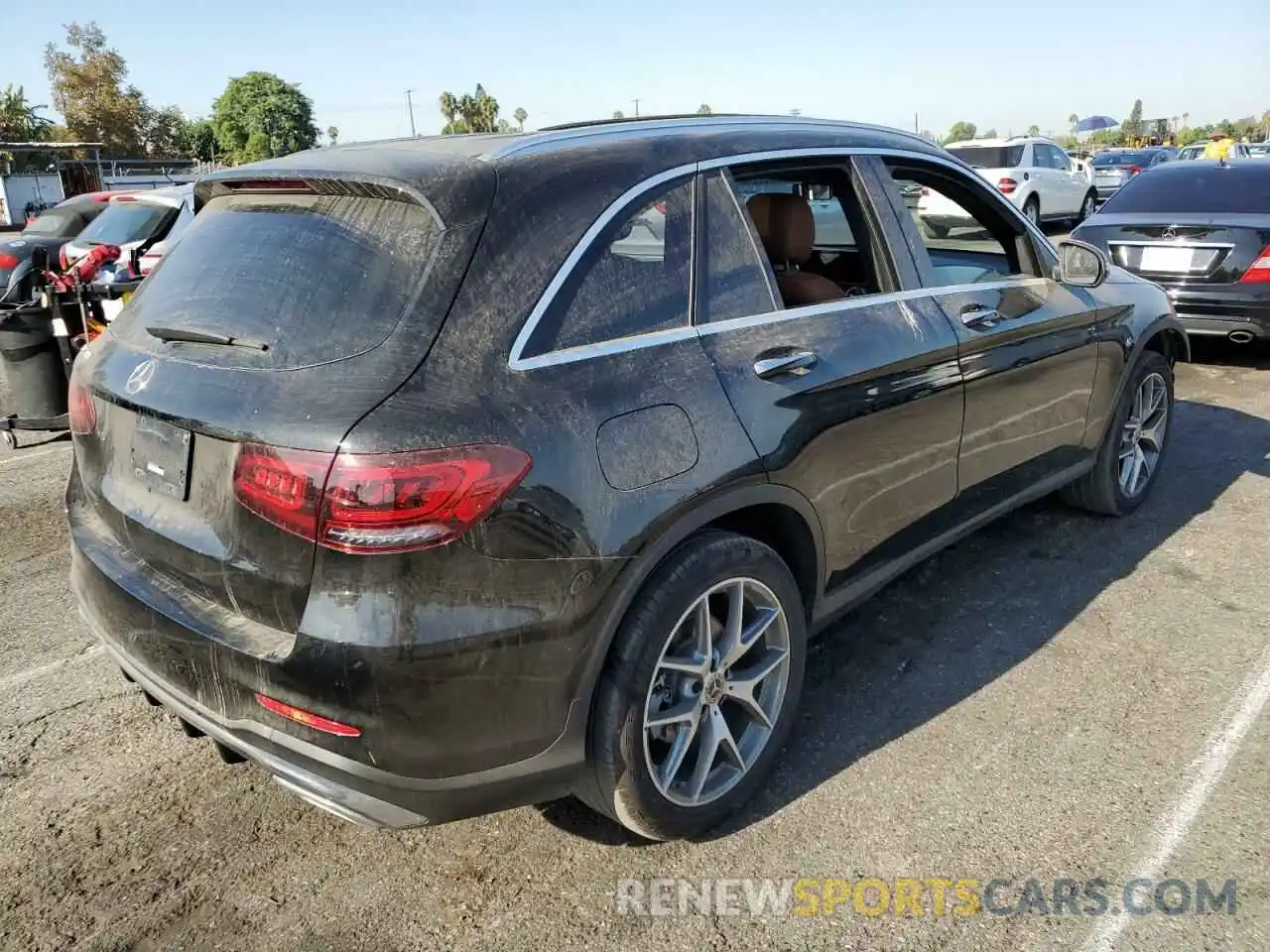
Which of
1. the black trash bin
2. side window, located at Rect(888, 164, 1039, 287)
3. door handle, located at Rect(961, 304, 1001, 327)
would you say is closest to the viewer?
door handle, located at Rect(961, 304, 1001, 327)

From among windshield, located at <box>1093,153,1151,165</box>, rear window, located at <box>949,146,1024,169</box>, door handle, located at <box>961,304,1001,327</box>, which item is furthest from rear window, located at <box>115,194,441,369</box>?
windshield, located at <box>1093,153,1151,165</box>

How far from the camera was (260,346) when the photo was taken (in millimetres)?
2283

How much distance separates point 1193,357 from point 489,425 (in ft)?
28.3

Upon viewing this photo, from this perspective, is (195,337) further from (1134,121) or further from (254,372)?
(1134,121)

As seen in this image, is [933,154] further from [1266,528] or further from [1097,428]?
[1266,528]

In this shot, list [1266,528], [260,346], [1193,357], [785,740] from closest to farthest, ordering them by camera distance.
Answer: [260,346]
[785,740]
[1266,528]
[1193,357]

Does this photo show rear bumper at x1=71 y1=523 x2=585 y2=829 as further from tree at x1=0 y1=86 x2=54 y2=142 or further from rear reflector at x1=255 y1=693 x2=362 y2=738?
tree at x1=0 y1=86 x2=54 y2=142

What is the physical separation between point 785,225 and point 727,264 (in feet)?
2.53

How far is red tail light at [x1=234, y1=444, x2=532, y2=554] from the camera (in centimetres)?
201

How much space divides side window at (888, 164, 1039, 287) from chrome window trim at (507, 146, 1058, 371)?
100mm

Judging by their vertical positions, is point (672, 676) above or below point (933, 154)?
below

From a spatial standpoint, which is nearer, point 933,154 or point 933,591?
point 933,154

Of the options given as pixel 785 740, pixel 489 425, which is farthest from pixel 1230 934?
pixel 489 425

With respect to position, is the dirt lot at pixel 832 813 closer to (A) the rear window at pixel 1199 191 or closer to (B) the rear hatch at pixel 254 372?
(B) the rear hatch at pixel 254 372
